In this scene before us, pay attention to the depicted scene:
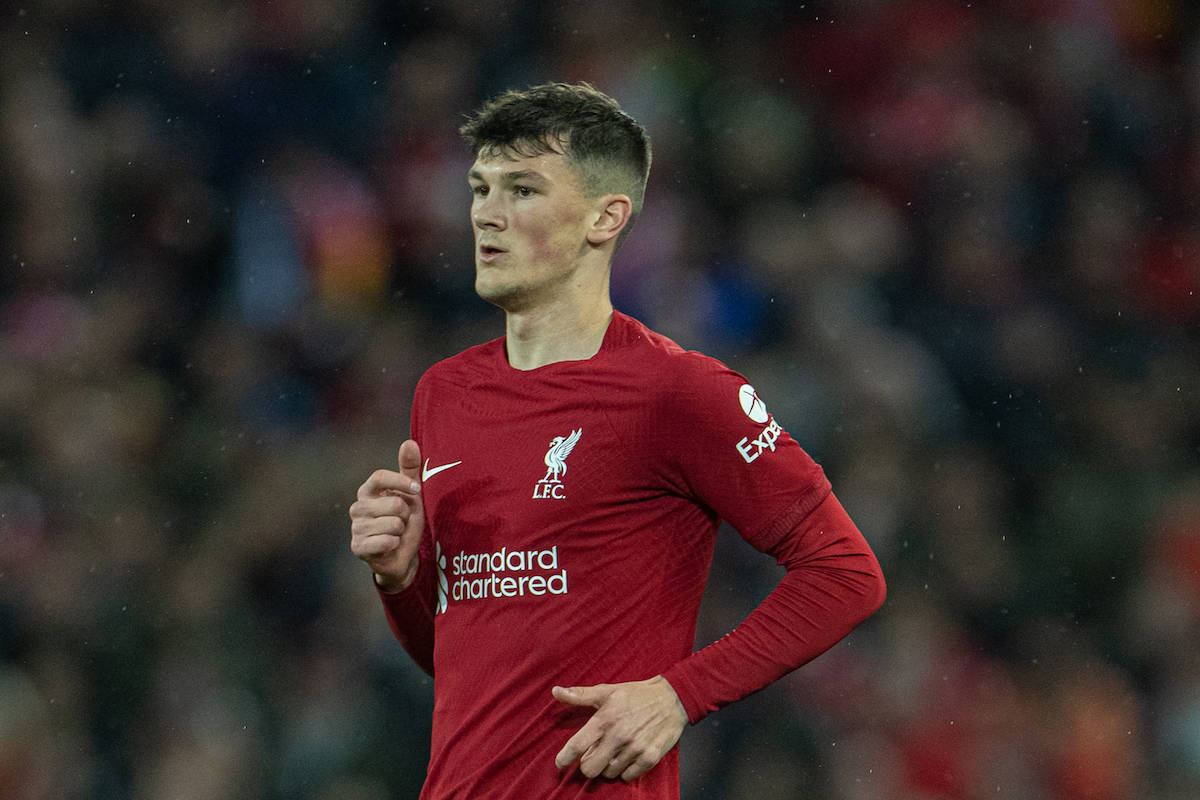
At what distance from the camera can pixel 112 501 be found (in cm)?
527

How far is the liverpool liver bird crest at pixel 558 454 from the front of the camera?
2439 mm

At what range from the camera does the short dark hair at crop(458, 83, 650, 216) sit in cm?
263

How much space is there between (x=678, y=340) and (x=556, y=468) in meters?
3.29

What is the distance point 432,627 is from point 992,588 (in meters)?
3.17

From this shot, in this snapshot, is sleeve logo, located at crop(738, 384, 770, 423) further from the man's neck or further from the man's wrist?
the man's wrist

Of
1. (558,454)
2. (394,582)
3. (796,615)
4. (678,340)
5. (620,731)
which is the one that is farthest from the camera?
(678,340)

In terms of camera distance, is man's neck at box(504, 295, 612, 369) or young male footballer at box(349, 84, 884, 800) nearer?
young male footballer at box(349, 84, 884, 800)

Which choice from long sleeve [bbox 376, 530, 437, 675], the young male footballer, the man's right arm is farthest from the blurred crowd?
the young male footballer

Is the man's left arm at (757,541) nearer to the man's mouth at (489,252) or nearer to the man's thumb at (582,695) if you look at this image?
the man's thumb at (582,695)

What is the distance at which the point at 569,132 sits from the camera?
2.64 m

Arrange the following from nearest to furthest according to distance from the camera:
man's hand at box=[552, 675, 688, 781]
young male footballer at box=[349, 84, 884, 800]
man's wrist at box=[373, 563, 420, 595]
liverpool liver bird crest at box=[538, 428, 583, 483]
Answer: man's hand at box=[552, 675, 688, 781]
young male footballer at box=[349, 84, 884, 800]
liverpool liver bird crest at box=[538, 428, 583, 483]
man's wrist at box=[373, 563, 420, 595]

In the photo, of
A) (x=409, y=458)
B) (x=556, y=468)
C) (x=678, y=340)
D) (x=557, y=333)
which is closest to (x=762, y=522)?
(x=556, y=468)

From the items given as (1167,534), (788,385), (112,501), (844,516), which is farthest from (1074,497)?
(112,501)

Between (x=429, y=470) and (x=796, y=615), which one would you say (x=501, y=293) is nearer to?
(x=429, y=470)
